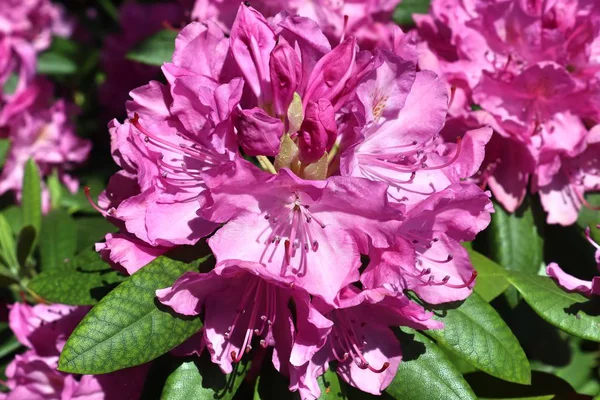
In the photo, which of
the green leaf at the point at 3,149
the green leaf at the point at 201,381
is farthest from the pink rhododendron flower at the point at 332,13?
the green leaf at the point at 201,381

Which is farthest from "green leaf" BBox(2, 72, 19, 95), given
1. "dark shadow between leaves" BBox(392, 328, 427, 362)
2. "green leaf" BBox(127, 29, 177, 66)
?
"dark shadow between leaves" BBox(392, 328, 427, 362)

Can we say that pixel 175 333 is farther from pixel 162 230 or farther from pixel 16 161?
pixel 16 161

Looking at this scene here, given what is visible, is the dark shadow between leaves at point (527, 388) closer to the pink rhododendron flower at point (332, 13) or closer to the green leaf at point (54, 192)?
the pink rhododendron flower at point (332, 13)

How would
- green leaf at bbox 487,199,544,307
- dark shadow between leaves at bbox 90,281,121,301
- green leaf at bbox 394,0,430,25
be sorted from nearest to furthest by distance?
dark shadow between leaves at bbox 90,281,121,301 < green leaf at bbox 487,199,544,307 < green leaf at bbox 394,0,430,25

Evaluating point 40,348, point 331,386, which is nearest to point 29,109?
point 40,348

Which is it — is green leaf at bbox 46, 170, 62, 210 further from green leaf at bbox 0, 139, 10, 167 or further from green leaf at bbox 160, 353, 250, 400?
green leaf at bbox 160, 353, 250, 400

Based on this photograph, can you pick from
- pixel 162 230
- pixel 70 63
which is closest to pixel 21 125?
pixel 70 63
